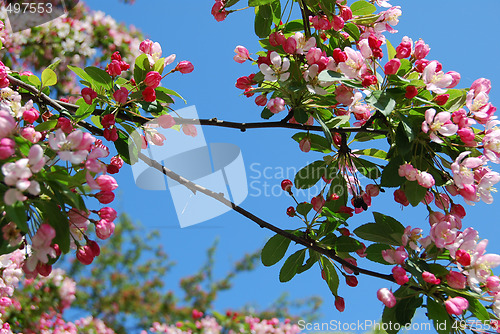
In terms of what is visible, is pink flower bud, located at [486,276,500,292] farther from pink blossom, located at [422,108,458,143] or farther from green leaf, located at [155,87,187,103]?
green leaf, located at [155,87,187,103]

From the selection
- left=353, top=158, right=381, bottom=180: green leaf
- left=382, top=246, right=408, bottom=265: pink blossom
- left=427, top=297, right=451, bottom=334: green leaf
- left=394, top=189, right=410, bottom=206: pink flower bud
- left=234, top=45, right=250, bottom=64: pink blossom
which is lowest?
left=427, top=297, right=451, bottom=334: green leaf

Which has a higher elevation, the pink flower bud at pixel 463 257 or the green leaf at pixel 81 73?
the green leaf at pixel 81 73

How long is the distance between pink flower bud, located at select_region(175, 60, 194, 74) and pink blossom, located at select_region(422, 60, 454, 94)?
2.50 feet

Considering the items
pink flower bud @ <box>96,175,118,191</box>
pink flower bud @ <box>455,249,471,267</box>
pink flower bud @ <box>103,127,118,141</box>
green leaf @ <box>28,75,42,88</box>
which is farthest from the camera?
green leaf @ <box>28,75,42,88</box>

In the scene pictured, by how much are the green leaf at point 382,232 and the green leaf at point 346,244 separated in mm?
128

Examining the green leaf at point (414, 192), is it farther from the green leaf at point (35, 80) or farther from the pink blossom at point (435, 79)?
the green leaf at point (35, 80)

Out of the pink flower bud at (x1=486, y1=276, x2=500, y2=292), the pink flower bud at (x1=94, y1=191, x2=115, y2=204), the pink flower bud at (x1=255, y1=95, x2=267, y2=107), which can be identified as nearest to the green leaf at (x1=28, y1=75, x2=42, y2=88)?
the pink flower bud at (x1=94, y1=191, x2=115, y2=204)

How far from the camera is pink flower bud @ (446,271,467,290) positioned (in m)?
1.17

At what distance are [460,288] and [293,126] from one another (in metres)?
0.68

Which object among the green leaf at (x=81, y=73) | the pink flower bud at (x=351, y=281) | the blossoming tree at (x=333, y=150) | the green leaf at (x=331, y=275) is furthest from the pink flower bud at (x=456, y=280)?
the green leaf at (x=81, y=73)

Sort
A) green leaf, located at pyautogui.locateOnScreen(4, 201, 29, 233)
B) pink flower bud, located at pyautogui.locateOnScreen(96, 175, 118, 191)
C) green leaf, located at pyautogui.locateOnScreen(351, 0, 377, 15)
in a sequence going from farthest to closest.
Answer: green leaf, located at pyautogui.locateOnScreen(351, 0, 377, 15), pink flower bud, located at pyautogui.locateOnScreen(96, 175, 118, 191), green leaf, located at pyautogui.locateOnScreen(4, 201, 29, 233)

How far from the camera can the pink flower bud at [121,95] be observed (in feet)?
4.54

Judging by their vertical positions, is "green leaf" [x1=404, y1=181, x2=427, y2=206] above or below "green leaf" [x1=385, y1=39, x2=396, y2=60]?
below

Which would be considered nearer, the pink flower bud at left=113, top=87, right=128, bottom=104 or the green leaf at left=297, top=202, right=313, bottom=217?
the pink flower bud at left=113, top=87, right=128, bottom=104
